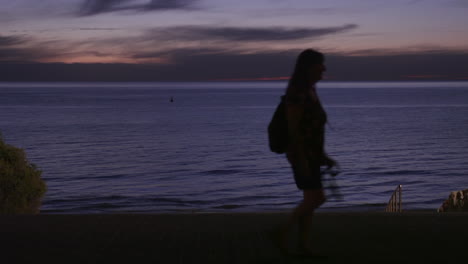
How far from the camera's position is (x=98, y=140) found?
48.6 metres

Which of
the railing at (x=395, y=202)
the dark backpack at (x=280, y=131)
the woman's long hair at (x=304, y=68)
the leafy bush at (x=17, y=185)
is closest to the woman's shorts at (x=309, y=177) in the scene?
the dark backpack at (x=280, y=131)

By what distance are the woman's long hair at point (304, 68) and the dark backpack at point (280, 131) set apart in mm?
155

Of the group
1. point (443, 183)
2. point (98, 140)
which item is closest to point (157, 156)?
point (98, 140)

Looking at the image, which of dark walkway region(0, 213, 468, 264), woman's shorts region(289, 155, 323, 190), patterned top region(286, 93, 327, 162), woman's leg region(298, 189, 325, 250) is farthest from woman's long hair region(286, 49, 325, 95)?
dark walkway region(0, 213, 468, 264)

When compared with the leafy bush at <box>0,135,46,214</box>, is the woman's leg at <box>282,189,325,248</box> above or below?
above

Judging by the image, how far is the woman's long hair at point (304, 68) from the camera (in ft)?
13.6

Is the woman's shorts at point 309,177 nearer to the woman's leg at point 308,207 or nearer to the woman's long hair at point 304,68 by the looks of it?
the woman's leg at point 308,207

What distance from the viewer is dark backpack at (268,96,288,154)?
4.18 m

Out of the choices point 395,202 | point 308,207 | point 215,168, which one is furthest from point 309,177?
point 215,168

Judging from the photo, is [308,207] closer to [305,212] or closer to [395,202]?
[305,212]

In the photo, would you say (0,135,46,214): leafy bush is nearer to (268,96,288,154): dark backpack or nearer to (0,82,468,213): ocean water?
(0,82,468,213): ocean water

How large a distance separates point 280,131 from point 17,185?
7.37 metres

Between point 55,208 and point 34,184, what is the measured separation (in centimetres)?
1107

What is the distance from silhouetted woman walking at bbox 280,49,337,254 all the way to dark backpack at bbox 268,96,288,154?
0.19 ft
